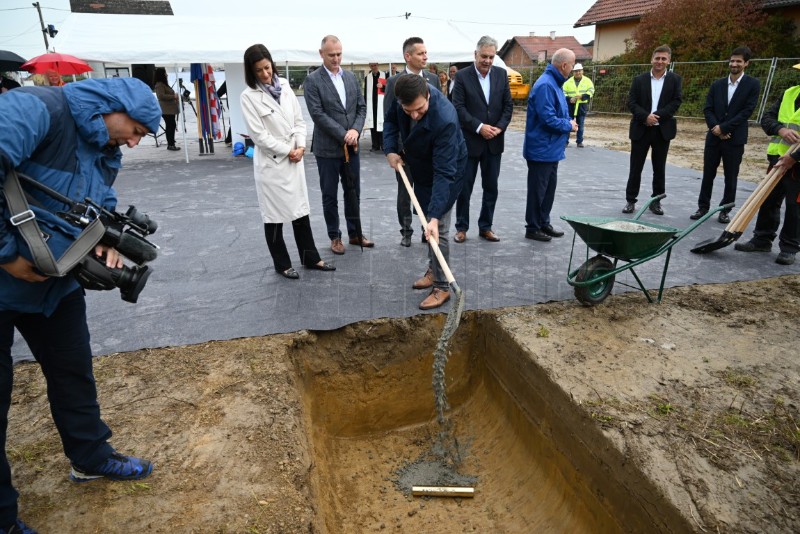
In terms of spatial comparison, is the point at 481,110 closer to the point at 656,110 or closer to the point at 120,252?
the point at 656,110

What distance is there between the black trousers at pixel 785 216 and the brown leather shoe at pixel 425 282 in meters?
3.34

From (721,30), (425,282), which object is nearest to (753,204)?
(425,282)

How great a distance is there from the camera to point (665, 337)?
350cm

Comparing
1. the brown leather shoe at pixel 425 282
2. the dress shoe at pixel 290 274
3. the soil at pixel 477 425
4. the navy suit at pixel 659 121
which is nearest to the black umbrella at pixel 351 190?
the dress shoe at pixel 290 274

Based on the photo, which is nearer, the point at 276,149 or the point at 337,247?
the point at 276,149

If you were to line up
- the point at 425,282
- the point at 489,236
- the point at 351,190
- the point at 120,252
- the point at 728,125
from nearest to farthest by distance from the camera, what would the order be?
the point at 120,252 < the point at 425,282 < the point at 351,190 < the point at 489,236 < the point at 728,125

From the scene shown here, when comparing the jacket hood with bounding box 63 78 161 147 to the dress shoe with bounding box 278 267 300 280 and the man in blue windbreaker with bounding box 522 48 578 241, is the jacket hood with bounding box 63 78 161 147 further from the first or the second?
the man in blue windbreaker with bounding box 522 48 578 241

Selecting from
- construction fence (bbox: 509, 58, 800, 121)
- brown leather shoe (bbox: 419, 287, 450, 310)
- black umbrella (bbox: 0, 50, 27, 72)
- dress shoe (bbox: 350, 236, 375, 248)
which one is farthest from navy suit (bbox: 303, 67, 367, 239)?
construction fence (bbox: 509, 58, 800, 121)

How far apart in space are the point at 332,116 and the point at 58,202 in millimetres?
3224

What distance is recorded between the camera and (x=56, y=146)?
70.7 inches

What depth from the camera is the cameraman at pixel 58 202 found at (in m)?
1.68

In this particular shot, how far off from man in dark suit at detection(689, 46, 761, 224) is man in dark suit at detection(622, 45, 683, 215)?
0.41 metres

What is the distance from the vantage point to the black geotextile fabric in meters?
3.76

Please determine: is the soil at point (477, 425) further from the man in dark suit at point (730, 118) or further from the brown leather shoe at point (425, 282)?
the man in dark suit at point (730, 118)
